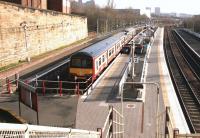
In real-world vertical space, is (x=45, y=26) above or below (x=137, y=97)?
above

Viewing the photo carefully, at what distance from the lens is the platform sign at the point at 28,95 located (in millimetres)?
12387

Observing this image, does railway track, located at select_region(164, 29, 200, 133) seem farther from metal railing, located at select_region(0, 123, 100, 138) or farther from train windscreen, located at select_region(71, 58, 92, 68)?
metal railing, located at select_region(0, 123, 100, 138)

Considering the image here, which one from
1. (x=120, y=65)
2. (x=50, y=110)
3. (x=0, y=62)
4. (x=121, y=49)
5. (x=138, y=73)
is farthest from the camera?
(x=121, y=49)

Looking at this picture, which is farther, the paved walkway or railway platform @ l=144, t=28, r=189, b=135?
railway platform @ l=144, t=28, r=189, b=135

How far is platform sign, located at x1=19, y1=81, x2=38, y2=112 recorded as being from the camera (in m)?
12.4

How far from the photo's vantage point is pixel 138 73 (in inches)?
916

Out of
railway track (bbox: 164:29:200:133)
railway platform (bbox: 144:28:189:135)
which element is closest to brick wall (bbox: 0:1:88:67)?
railway platform (bbox: 144:28:189:135)

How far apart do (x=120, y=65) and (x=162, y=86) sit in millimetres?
7932

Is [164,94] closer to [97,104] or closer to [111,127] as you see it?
[97,104]

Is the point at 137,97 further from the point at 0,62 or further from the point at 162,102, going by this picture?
the point at 0,62

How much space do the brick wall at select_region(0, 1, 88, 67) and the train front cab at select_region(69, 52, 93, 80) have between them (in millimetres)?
7606

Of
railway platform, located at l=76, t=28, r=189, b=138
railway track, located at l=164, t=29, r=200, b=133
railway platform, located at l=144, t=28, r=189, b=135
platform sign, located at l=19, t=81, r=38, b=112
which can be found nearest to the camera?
railway platform, located at l=76, t=28, r=189, b=138

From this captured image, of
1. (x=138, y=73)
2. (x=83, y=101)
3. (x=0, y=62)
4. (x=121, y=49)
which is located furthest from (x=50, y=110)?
(x=121, y=49)

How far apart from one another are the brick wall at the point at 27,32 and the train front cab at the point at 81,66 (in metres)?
7.61
